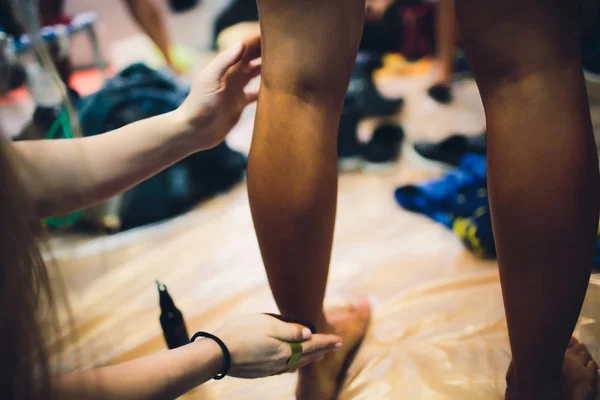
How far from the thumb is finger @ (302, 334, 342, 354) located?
0.37 meters

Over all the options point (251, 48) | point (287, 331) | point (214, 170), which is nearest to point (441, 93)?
point (214, 170)

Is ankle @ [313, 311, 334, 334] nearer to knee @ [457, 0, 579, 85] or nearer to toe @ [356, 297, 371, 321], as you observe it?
toe @ [356, 297, 371, 321]

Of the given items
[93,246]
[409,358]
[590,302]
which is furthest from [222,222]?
[590,302]

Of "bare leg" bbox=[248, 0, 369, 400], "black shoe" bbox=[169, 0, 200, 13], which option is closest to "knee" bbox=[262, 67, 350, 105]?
"bare leg" bbox=[248, 0, 369, 400]

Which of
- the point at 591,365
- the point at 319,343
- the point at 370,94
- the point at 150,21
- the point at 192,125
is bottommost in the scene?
the point at 591,365

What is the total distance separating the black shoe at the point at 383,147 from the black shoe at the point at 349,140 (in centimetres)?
3

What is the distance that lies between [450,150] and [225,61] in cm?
80

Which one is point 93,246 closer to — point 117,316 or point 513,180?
point 117,316

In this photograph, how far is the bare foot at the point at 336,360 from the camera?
24.1 inches

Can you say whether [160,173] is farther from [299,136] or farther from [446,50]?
[446,50]

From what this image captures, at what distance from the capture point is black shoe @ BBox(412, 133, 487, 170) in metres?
1.23

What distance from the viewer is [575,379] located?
1.90 ft

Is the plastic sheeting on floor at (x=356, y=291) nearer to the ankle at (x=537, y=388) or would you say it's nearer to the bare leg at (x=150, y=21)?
the ankle at (x=537, y=388)

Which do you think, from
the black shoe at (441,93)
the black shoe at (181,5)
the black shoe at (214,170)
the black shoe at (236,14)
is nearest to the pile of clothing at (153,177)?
the black shoe at (214,170)
